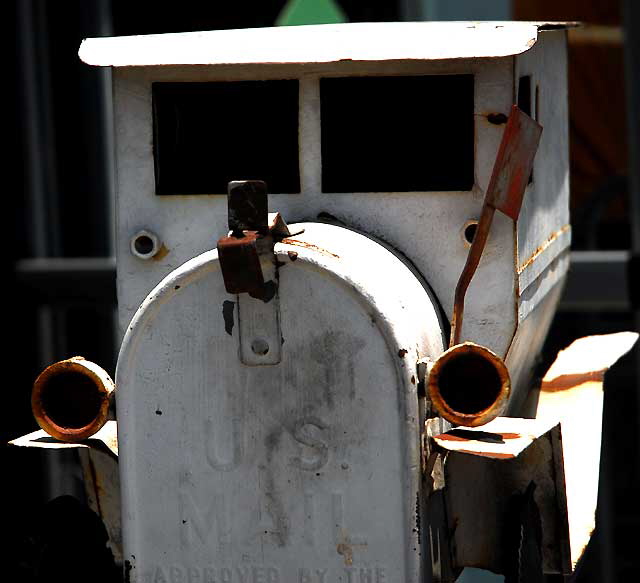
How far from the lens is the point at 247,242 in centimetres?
216

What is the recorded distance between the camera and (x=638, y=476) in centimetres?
573

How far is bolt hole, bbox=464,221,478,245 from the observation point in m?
2.71

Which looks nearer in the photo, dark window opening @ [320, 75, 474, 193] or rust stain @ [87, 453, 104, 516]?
rust stain @ [87, 453, 104, 516]

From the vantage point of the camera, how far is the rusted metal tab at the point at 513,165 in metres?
2.58

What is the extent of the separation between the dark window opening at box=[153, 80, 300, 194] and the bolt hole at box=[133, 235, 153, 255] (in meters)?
0.10

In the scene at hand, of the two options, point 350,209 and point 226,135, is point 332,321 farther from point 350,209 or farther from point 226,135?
point 226,135

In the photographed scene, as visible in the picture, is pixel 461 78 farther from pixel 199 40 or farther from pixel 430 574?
pixel 430 574

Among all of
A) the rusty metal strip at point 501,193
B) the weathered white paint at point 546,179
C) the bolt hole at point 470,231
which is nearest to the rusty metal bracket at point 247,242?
the rusty metal strip at point 501,193

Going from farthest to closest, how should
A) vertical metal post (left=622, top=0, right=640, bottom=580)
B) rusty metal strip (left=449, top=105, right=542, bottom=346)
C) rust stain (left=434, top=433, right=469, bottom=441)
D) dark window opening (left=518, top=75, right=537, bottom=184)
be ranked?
vertical metal post (left=622, top=0, right=640, bottom=580)
dark window opening (left=518, top=75, right=537, bottom=184)
rusty metal strip (left=449, top=105, right=542, bottom=346)
rust stain (left=434, top=433, right=469, bottom=441)

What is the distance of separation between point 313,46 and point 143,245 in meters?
0.51

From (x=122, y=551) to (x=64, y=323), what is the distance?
4160 mm

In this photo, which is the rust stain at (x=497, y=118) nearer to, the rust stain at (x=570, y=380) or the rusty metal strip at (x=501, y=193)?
the rusty metal strip at (x=501, y=193)

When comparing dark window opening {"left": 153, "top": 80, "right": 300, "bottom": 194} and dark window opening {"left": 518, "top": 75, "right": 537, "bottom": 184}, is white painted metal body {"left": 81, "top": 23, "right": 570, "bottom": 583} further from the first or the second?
dark window opening {"left": 518, "top": 75, "right": 537, "bottom": 184}

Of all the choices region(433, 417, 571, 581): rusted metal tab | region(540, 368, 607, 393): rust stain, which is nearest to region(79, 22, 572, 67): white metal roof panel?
region(433, 417, 571, 581): rusted metal tab
